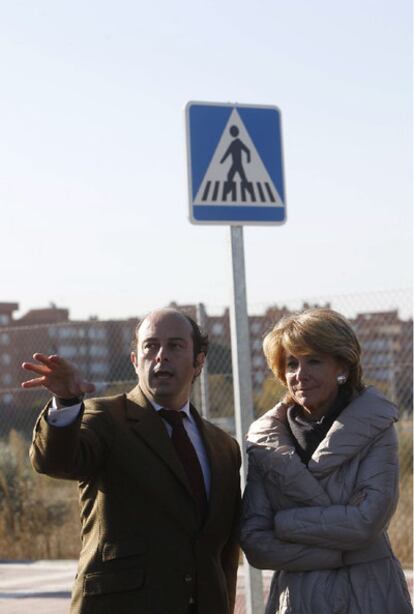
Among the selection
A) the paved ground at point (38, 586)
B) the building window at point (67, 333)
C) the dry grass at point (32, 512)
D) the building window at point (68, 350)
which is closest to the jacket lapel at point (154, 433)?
the paved ground at point (38, 586)

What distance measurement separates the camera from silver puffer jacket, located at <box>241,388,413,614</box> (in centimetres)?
449

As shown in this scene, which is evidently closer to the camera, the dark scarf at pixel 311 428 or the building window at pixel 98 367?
the dark scarf at pixel 311 428

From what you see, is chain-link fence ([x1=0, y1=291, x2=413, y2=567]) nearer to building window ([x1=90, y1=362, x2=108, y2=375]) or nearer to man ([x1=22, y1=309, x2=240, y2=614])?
building window ([x1=90, y1=362, x2=108, y2=375])

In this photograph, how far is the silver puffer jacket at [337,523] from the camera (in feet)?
14.7

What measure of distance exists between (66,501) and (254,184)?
24.9 ft

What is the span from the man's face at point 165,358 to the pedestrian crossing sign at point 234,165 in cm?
205

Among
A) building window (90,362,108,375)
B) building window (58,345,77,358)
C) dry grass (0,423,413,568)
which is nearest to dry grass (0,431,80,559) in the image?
dry grass (0,423,413,568)

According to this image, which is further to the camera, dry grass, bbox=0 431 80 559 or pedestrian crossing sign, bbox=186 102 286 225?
dry grass, bbox=0 431 80 559

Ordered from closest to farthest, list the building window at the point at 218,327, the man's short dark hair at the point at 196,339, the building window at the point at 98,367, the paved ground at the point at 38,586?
the man's short dark hair at the point at 196,339, the paved ground at the point at 38,586, the building window at the point at 218,327, the building window at the point at 98,367

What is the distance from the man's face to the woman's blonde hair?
11.4 inches

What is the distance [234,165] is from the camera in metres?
6.91

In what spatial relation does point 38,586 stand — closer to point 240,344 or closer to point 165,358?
point 240,344

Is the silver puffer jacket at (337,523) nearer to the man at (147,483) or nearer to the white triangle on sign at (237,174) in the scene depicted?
the man at (147,483)

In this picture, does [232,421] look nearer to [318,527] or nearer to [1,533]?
[1,533]
